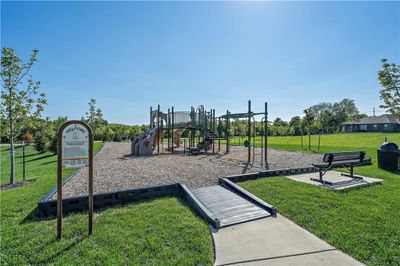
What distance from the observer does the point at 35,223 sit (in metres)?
4.00

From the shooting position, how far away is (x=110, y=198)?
4.96m

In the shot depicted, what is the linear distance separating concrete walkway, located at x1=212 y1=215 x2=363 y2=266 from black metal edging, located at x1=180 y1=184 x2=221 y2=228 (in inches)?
7.0

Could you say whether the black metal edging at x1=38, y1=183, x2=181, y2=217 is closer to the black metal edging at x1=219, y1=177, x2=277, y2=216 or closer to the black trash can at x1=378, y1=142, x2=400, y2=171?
the black metal edging at x1=219, y1=177, x2=277, y2=216

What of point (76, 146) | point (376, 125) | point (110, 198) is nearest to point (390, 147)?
point (110, 198)

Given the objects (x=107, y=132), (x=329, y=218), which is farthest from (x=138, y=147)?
(x=107, y=132)

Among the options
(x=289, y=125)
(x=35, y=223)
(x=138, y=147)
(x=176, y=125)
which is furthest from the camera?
(x=289, y=125)

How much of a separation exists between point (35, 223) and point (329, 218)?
539 cm

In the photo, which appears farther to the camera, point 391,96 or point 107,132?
point 107,132

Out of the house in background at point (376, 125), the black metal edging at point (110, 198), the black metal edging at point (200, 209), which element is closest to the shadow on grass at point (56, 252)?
the black metal edging at point (110, 198)

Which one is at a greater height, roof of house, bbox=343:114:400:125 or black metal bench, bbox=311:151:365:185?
roof of house, bbox=343:114:400:125

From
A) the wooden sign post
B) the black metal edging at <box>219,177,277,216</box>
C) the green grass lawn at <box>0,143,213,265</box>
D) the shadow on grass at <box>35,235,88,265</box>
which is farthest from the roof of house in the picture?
the shadow on grass at <box>35,235,88,265</box>

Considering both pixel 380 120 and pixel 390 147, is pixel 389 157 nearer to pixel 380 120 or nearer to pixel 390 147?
pixel 390 147

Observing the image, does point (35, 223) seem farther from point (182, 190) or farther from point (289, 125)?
point (289, 125)

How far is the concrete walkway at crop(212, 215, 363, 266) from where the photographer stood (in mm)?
2855
